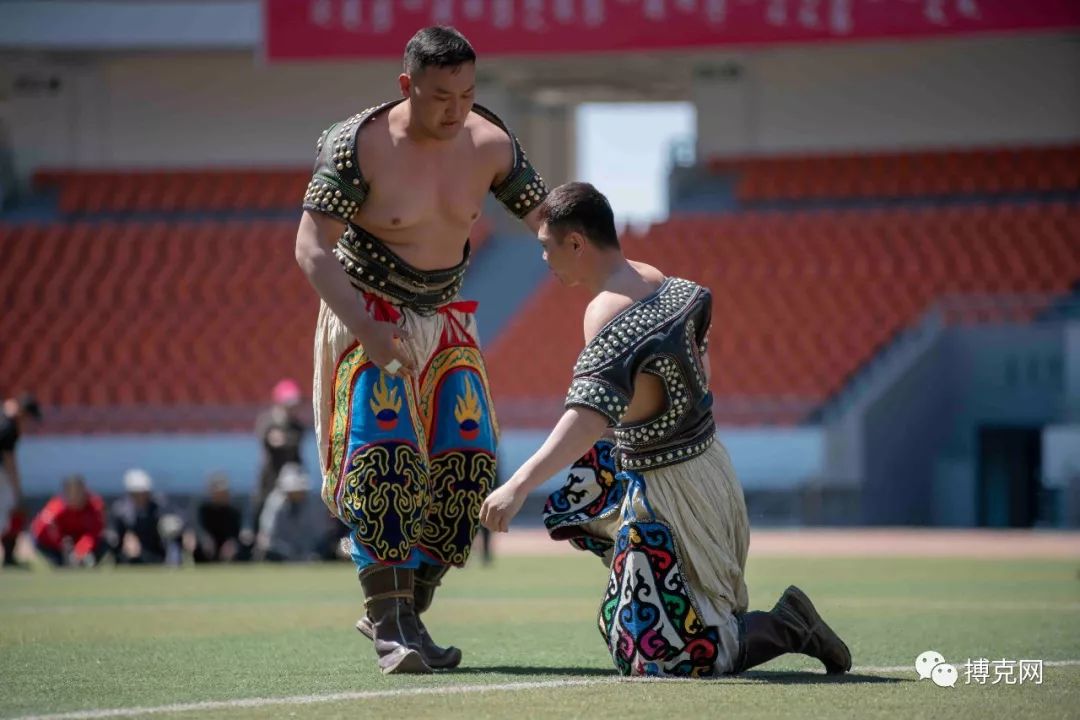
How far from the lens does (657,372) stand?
5.27 metres

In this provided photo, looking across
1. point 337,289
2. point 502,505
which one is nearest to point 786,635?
point 502,505

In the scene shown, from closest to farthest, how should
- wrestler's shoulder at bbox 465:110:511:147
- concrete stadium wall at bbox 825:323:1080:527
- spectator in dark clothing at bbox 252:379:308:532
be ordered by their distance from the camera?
wrestler's shoulder at bbox 465:110:511:147, spectator in dark clothing at bbox 252:379:308:532, concrete stadium wall at bbox 825:323:1080:527

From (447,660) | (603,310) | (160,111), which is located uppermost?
(160,111)

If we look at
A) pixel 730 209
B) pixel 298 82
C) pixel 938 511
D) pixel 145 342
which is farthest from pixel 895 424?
pixel 298 82

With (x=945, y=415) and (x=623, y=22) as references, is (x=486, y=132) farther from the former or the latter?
(x=623, y=22)

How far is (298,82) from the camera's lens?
1107 inches

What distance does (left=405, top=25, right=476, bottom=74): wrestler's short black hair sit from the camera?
18.3 ft

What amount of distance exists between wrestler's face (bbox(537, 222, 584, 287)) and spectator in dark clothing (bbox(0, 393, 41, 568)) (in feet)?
34.6

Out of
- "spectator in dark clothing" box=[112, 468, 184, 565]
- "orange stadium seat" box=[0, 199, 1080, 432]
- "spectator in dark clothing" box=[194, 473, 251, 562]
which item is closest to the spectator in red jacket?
"spectator in dark clothing" box=[112, 468, 184, 565]

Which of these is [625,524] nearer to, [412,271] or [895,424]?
[412,271]

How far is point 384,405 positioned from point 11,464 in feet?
33.4

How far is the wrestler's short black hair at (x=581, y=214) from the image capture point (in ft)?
17.5

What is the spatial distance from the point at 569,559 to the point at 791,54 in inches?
519

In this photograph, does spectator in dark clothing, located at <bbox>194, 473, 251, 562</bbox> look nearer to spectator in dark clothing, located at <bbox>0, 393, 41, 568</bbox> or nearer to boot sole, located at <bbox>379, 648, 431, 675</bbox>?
spectator in dark clothing, located at <bbox>0, 393, 41, 568</bbox>
